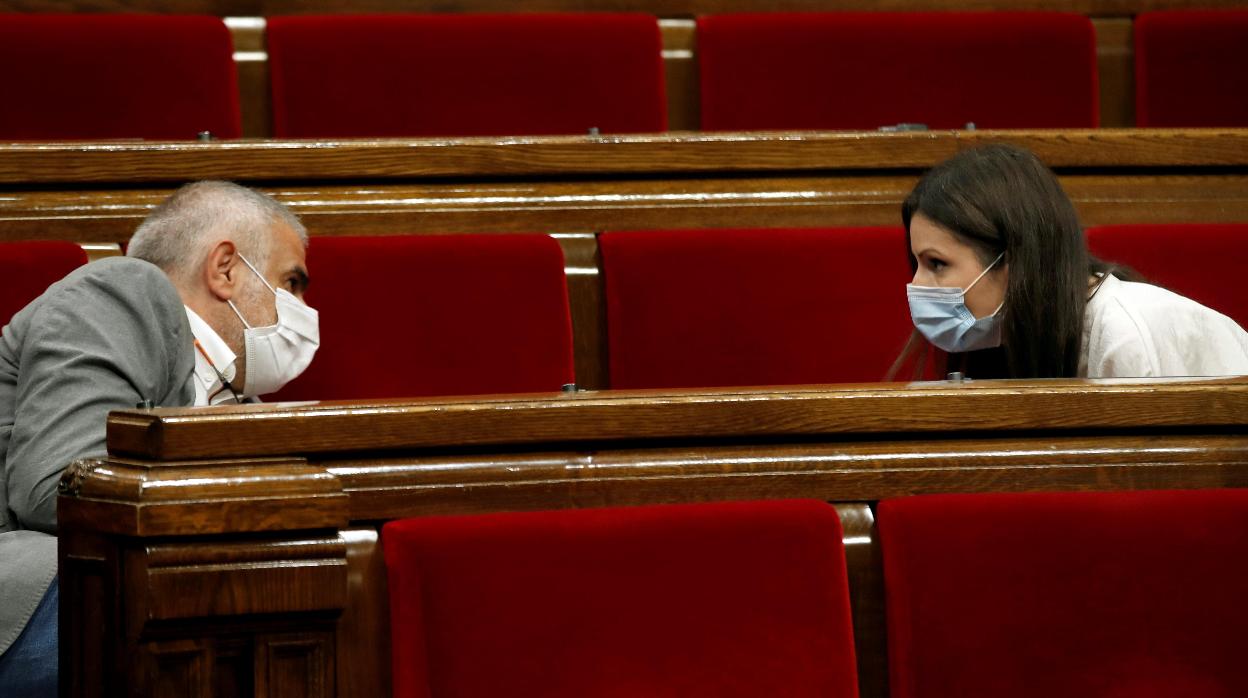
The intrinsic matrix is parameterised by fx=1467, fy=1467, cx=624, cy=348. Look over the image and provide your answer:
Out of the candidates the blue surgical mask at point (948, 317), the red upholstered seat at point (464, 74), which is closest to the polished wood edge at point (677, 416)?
the blue surgical mask at point (948, 317)

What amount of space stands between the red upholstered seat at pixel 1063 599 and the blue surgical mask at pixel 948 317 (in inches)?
9.2

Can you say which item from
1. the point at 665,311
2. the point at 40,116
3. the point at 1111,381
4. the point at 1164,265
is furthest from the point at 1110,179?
the point at 40,116

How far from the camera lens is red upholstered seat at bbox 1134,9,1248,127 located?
74 cm

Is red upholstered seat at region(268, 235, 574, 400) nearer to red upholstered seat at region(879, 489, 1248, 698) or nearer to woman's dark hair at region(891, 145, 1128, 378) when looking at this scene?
woman's dark hair at region(891, 145, 1128, 378)

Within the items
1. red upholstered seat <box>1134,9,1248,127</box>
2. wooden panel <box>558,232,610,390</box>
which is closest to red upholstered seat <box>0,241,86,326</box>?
wooden panel <box>558,232,610,390</box>

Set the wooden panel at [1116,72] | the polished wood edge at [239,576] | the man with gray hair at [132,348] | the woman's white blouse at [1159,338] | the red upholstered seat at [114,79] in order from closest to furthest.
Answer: the polished wood edge at [239,576] < the man with gray hair at [132,348] < the woman's white blouse at [1159,338] < the red upholstered seat at [114,79] < the wooden panel at [1116,72]

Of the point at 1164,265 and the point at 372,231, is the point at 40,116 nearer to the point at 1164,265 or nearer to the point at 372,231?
the point at 372,231

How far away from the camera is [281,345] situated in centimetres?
48

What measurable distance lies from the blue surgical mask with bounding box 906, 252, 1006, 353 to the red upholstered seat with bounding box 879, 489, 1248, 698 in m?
0.23

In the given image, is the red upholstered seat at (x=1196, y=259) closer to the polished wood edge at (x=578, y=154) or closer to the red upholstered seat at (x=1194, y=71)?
the polished wood edge at (x=578, y=154)

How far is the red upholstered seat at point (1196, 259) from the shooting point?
526mm

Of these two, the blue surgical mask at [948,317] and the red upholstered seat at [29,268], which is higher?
the red upholstered seat at [29,268]

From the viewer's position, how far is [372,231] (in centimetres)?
54

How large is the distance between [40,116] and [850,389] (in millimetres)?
488
